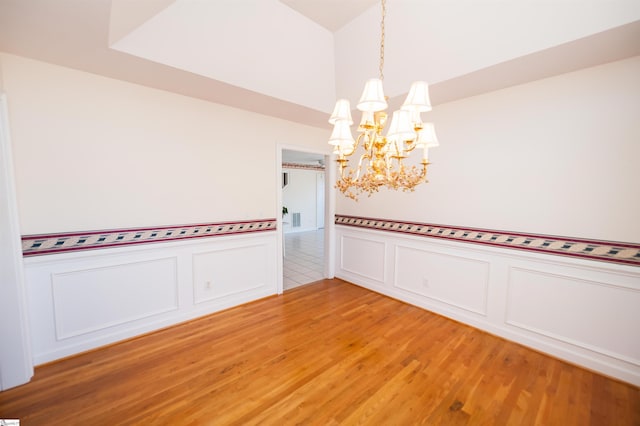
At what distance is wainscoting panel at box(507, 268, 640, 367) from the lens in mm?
2029

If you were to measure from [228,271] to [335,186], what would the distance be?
1.93 metres

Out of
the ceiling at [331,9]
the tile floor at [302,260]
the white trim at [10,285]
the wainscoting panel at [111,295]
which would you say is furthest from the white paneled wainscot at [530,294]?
the white trim at [10,285]

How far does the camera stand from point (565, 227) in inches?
89.5

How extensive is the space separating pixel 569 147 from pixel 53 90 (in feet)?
14.5

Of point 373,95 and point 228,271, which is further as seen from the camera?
point 228,271

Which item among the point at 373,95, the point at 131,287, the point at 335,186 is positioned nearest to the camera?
the point at 373,95

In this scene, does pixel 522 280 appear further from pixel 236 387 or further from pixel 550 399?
pixel 236 387

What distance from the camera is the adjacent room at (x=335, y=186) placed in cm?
177

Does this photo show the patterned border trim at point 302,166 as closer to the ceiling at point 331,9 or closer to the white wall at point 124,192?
the white wall at point 124,192

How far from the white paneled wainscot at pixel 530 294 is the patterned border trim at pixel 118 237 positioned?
7.19 ft

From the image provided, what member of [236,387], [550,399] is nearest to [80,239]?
[236,387]

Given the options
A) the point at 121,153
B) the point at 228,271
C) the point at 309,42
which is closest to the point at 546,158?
the point at 309,42

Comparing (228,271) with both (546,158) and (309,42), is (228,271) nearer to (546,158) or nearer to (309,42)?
(309,42)

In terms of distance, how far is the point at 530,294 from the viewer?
2.48m
